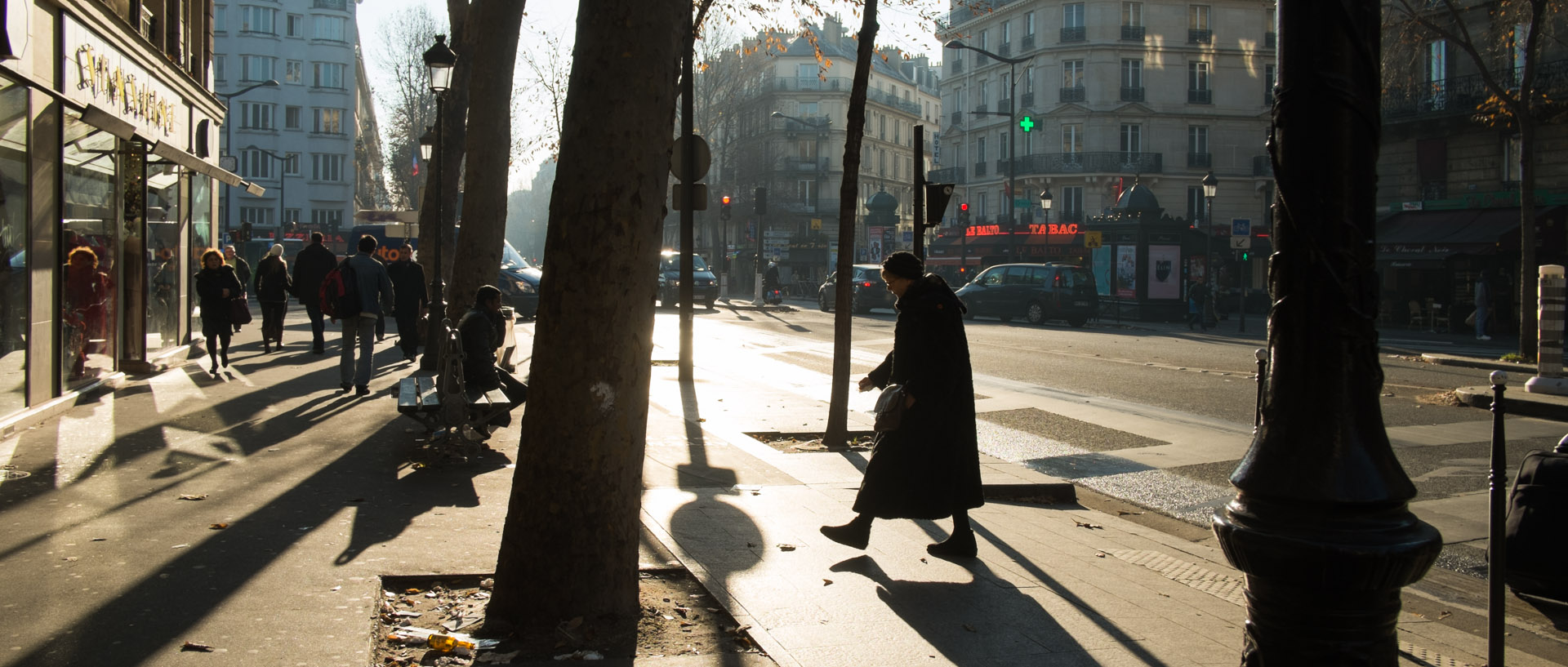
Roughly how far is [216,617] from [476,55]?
1071 centimetres

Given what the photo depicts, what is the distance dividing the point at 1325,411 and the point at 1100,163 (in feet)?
190

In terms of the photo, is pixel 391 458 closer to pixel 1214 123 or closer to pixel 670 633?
pixel 670 633

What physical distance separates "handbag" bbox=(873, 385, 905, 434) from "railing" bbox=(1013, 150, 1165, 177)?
179 feet

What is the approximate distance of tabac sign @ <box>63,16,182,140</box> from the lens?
1127 centimetres

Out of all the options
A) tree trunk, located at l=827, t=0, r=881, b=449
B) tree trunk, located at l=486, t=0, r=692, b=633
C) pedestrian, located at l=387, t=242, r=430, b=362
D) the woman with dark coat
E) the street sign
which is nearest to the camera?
tree trunk, located at l=486, t=0, r=692, b=633

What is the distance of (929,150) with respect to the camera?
340ft

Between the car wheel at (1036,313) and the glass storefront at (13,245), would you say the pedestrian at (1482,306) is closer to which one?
the car wheel at (1036,313)

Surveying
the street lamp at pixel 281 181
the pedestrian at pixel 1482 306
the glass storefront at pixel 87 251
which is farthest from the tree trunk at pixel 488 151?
the street lamp at pixel 281 181

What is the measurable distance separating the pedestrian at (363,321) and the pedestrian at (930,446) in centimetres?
797

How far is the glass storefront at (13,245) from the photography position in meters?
9.38

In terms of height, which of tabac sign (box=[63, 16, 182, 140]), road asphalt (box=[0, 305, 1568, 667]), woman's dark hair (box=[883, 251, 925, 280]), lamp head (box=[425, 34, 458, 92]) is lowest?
road asphalt (box=[0, 305, 1568, 667])

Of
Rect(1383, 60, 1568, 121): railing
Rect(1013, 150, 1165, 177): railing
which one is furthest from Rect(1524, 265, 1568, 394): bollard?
Rect(1013, 150, 1165, 177): railing

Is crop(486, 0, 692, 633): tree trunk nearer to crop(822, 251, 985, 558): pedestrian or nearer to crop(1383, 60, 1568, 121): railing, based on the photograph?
crop(822, 251, 985, 558): pedestrian

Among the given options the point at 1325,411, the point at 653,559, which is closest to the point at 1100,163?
the point at 653,559
